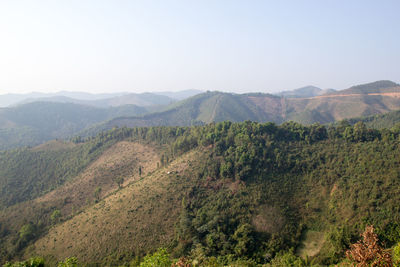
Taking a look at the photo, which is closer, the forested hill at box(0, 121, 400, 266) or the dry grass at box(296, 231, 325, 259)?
the dry grass at box(296, 231, 325, 259)

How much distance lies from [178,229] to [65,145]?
3914 inches

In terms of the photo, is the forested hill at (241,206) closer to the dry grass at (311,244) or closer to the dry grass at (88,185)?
the dry grass at (311,244)

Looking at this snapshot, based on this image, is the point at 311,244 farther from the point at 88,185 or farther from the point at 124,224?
the point at 88,185

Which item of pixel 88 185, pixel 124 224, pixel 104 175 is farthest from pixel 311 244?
pixel 88 185

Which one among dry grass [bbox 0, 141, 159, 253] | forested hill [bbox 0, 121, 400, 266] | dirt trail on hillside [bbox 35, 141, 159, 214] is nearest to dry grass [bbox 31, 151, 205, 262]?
forested hill [bbox 0, 121, 400, 266]

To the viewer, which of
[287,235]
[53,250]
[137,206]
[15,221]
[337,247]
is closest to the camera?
[337,247]

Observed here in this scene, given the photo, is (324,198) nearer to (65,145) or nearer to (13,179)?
(13,179)

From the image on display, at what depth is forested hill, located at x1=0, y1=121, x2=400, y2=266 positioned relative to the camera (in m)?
38.9

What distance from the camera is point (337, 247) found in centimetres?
3475

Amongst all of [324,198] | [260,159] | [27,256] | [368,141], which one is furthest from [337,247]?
[27,256]

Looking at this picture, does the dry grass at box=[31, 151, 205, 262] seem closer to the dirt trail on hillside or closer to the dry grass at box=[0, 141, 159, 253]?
the dry grass at box=[0, 141, 159, 253]

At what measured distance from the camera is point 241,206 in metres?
46.5

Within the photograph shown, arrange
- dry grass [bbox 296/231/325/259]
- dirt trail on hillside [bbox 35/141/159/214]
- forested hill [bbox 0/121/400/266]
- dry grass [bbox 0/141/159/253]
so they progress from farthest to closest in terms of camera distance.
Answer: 1. dirt trail on hillside [bbox 35/141/159/214]
2. dry grass [bbox 0/141/159/253]
3. forested hill [bbox 0/121/400/266]
4. dry grass [bbox 296/231/325/259]

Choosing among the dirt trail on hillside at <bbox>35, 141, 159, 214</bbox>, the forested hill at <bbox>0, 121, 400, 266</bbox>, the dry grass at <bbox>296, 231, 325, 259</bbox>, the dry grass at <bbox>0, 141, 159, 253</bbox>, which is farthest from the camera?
the dirt trail on hillside at <bbox>35, 141, 159, 214</bbox>
